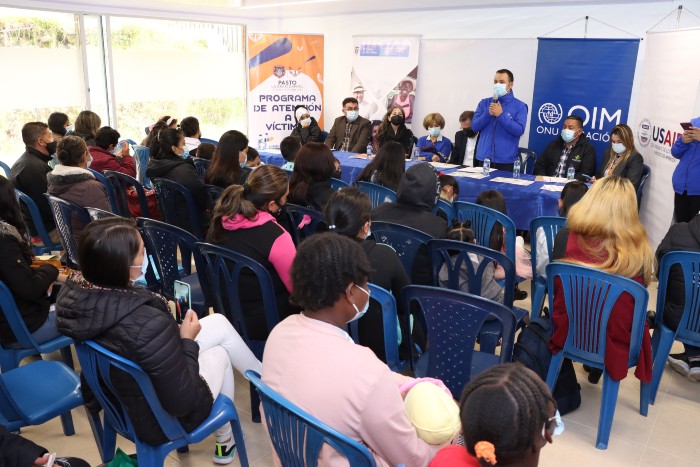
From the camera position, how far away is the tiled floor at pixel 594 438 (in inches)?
101

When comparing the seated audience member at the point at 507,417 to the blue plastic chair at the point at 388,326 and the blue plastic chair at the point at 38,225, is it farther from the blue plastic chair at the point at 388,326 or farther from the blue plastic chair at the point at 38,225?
the blue plastic chair at the point at 38,225

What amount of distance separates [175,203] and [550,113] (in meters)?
4.63

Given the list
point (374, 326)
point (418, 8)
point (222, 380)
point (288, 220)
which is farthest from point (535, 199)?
point (418, 8)

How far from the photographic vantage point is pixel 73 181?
12.6 feet

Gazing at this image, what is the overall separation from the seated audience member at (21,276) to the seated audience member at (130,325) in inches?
30.6

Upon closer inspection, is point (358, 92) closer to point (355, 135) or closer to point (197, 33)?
point (355, 135)

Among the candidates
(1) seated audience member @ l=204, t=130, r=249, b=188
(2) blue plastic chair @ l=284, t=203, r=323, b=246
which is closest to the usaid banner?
(1) seated audience member @ l=204, t=130, r=249, b=188

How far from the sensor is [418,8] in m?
8.22

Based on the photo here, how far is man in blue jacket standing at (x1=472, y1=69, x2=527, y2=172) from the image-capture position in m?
5.84

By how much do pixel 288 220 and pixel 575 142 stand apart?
360 centimetres

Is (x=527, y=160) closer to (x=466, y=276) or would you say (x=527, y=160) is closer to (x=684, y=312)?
(x=684, y=312)

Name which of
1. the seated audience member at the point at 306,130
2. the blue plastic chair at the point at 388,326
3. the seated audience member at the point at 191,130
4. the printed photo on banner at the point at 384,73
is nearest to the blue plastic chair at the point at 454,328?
the blue plastic chair at the point at 388,326

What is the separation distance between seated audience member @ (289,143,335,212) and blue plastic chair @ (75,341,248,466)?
192 centimetres

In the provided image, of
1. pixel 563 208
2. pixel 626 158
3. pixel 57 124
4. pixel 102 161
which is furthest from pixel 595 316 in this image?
pixel 57 124
